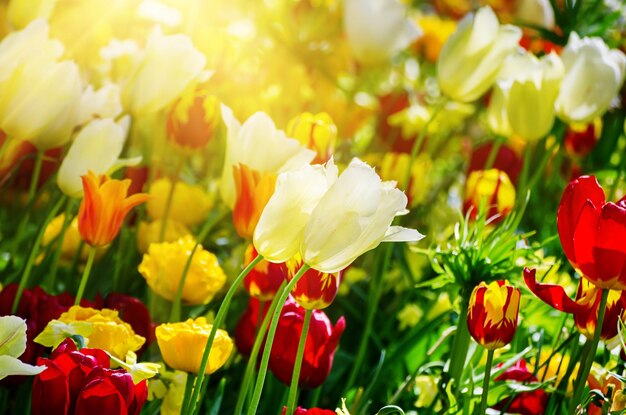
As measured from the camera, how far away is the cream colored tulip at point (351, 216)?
0.55 meters

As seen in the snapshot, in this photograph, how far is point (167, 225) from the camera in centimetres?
100

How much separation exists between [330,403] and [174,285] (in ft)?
0.76

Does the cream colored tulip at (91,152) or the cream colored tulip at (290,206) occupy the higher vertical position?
the cream colored tulip at (290,206)

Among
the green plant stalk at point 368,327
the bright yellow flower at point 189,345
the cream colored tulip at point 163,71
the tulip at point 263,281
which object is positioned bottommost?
the green plant stalk at point 368,327

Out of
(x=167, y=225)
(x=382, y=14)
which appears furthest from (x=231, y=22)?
(x=167, y=225)

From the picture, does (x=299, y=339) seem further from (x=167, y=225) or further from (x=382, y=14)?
(x=382, y=14)

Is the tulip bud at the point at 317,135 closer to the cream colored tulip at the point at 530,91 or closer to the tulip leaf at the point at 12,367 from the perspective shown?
the cream colored tulip at the point at 530,91

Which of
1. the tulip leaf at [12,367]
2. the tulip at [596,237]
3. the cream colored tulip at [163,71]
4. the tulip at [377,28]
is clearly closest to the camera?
the tulip leaf at [12,367]

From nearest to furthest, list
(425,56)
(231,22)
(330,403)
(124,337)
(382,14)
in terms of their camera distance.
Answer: (124,337)
(330,403)
(382,14)
(231,22)
(425,56)

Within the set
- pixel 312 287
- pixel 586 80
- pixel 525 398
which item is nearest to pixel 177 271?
pixel 312 287

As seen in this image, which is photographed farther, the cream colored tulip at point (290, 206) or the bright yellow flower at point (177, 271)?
the bright yellow flower at point (177, 271)

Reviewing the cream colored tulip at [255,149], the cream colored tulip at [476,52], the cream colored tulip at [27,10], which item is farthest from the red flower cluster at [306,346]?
the cream colored tulip at [27,10]

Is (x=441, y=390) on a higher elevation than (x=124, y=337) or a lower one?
lower

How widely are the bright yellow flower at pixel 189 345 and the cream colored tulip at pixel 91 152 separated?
187mm
